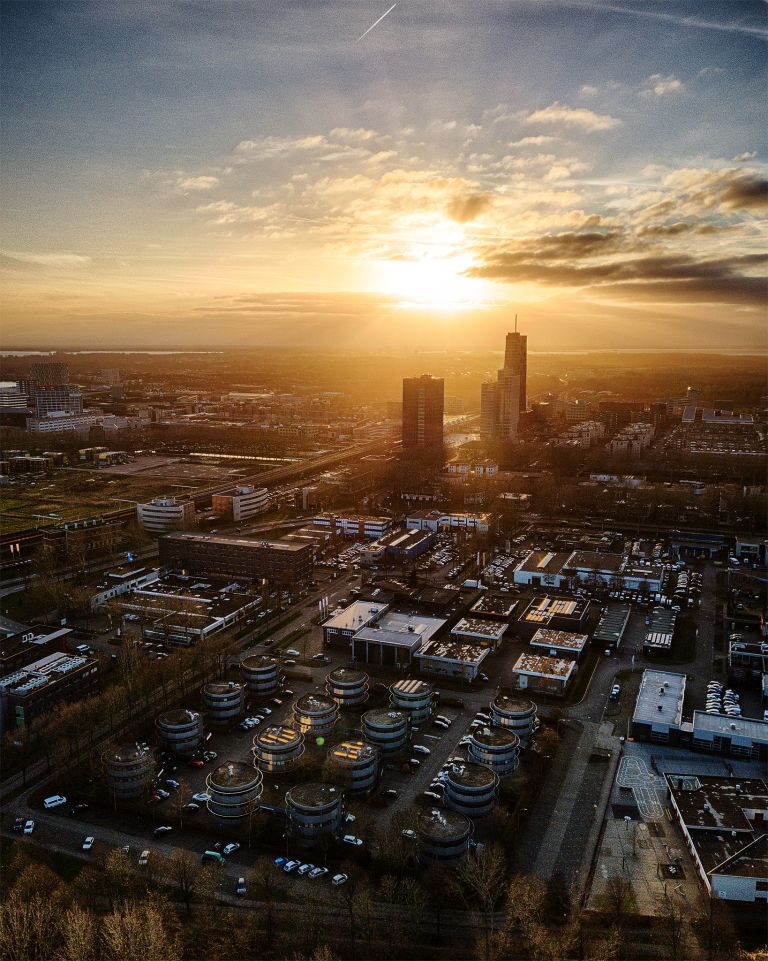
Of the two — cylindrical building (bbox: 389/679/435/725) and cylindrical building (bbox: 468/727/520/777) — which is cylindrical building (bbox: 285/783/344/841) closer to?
cylindrical building (bbox: 468/727/520/777)

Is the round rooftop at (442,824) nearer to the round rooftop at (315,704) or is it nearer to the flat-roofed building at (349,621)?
the round rooftop at (315,704)

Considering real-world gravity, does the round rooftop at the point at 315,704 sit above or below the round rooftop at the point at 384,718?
below

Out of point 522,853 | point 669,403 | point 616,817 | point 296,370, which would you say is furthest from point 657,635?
point 296,370

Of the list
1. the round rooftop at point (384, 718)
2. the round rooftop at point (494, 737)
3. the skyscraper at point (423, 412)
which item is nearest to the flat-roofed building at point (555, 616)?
the round rooftop at point (494, 737)

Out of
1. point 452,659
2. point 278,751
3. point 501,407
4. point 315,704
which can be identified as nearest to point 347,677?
point 315,704

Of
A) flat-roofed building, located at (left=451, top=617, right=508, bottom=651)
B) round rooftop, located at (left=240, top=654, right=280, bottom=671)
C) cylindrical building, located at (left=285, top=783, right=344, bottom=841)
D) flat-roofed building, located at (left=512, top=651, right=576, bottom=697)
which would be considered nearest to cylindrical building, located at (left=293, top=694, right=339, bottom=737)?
round rooftop, located at (left=240, top=654, right=280, bottom=671)

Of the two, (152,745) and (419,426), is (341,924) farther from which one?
(419,426)

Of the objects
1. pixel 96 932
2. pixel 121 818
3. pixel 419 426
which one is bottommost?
pixel 121 818
